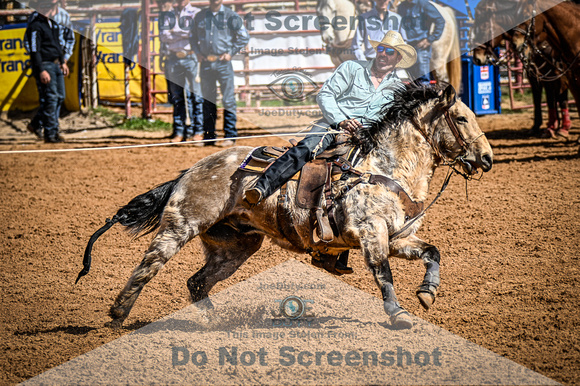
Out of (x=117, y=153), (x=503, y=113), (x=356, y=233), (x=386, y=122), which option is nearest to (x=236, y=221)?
(x=356, y=233)

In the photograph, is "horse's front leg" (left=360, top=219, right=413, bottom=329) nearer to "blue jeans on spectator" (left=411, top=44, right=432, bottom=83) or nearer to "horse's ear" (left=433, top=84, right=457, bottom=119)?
"horse's ear" (left=433, top=84, right=457, bottom=119)

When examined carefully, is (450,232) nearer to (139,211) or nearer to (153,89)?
(139,211)

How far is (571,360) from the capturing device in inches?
133

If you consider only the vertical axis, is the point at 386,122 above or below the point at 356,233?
above

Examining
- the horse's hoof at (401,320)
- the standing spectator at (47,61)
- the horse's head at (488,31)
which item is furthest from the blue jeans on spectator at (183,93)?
the horse's hoof at (401,320)

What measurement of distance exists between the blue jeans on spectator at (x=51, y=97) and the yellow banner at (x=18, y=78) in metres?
1.86

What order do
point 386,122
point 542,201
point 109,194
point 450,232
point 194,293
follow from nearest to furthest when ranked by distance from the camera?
point 386,122
point 194,293
point 450,232
point 542,201
point 109,194

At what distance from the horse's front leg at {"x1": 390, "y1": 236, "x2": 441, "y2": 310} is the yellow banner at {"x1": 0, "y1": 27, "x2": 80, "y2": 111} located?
38.9ft

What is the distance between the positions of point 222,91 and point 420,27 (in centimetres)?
412

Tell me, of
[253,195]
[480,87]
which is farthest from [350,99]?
[480,87]

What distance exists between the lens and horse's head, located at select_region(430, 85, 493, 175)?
378 centimetres

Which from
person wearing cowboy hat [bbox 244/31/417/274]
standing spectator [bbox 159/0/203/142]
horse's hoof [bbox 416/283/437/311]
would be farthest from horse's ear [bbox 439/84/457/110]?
standing spectator [bbox 159/0/203/142]

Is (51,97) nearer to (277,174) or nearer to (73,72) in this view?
(73,72)

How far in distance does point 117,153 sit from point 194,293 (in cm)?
702
